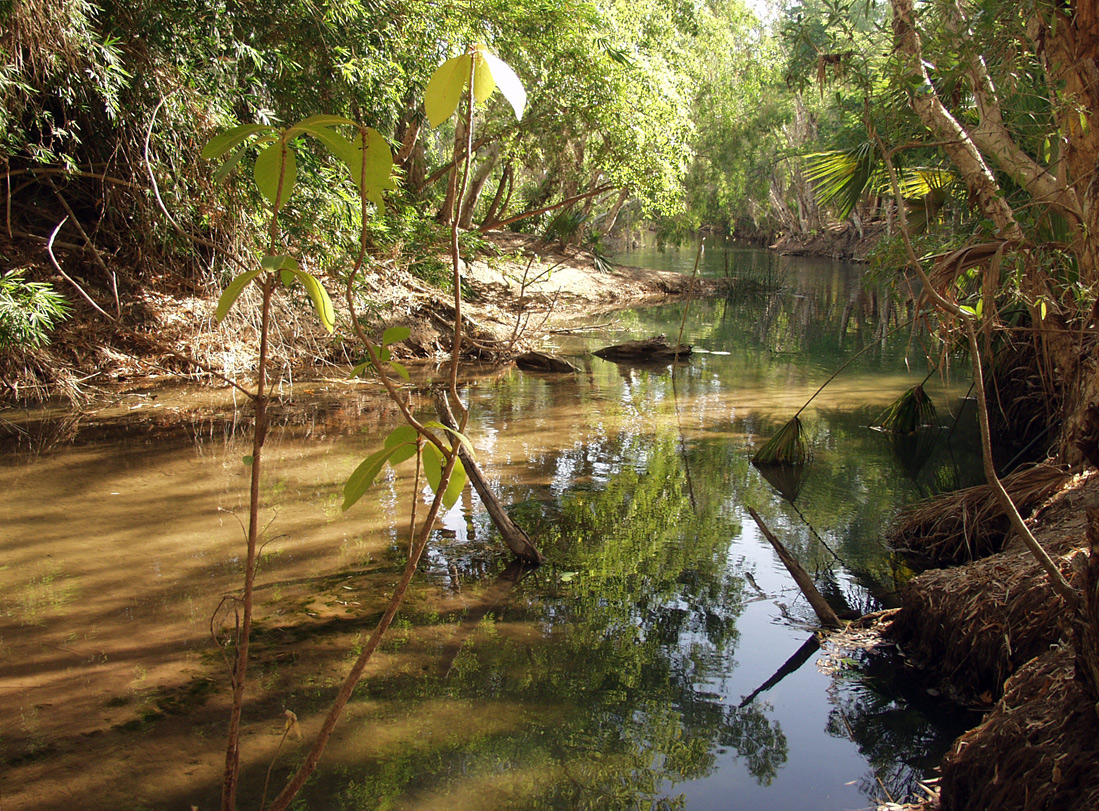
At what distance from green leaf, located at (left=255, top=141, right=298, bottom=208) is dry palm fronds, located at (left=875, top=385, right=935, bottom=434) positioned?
733 cm

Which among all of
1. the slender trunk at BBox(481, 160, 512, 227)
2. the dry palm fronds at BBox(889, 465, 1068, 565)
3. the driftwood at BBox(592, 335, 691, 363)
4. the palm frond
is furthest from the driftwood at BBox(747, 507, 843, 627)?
the slender trunk at BBox(481, 160, 512, 227)

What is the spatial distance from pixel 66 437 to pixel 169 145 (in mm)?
3023

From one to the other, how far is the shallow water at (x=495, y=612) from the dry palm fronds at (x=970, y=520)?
273 millimetres

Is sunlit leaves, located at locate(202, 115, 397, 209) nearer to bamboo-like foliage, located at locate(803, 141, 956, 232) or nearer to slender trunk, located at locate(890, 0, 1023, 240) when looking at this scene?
slender trunk, located at locate(890, 0, 1023, 240)

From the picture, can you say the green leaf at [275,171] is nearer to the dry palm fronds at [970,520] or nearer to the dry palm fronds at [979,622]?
the dry palm fronds at [979,622]

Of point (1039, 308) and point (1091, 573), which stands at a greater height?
point (1039, 308)

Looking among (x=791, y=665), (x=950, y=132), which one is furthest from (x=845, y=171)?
(x=791, y=665)

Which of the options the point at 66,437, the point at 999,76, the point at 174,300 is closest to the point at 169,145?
the point at 174,300

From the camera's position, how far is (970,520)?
17.6ft

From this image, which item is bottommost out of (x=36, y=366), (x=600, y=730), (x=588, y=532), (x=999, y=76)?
(x=600, y=730)

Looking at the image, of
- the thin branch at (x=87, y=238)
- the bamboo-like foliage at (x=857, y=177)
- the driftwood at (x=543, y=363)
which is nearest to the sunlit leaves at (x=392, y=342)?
the bamboo-like foliage at (x=857, y=177)

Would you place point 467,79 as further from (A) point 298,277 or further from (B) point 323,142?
(A) point 298,277

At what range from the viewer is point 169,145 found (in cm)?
772

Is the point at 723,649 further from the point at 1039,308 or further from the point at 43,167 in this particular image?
the point at 43,167
